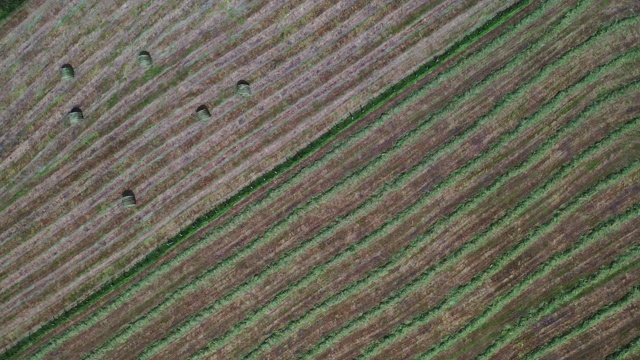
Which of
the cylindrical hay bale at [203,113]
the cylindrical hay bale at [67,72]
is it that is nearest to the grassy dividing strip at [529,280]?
the cylindrical hay bale at [203,113]

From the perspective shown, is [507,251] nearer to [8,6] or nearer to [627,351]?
[627,351]

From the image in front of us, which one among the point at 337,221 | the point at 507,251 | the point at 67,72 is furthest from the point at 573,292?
the point at 67,72

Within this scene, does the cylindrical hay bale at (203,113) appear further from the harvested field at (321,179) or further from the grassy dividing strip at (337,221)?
the grassy dividing strip at (337,221)

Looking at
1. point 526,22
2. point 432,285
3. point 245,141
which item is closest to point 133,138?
point 245,141

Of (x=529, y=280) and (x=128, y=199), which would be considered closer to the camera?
(x=128, y=199)

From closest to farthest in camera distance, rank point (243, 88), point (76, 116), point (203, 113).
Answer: point (243, 88), point (203, 113), point (76, 116)

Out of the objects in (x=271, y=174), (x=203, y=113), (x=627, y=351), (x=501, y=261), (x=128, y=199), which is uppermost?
(x=203, y=113)

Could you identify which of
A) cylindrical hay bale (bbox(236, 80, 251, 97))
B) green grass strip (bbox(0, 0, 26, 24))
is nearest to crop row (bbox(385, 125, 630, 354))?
cylindrical hay bale (bbox(236, 80, 251, 97))
